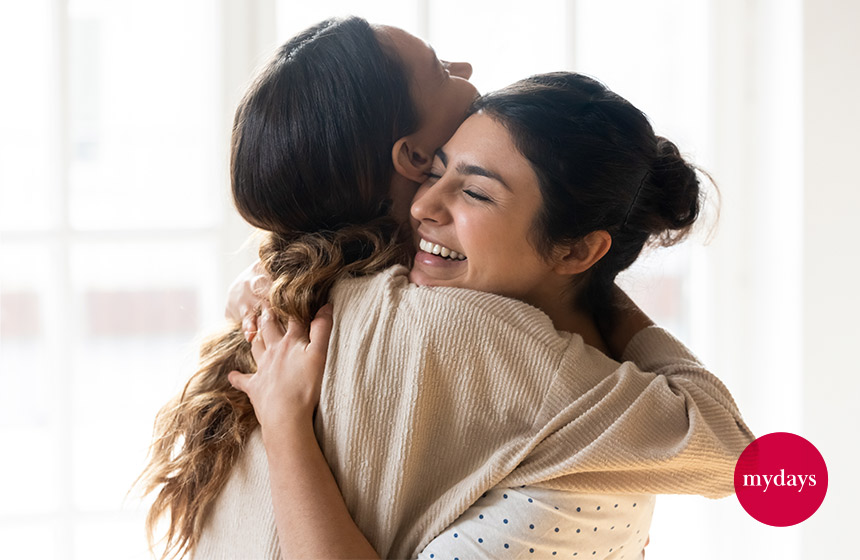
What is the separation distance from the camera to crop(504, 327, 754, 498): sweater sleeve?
0.80 metres

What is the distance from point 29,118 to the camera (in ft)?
5.93

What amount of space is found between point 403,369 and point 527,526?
0.21m

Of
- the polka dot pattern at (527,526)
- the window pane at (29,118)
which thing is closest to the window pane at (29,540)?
the window pane at (29,118)

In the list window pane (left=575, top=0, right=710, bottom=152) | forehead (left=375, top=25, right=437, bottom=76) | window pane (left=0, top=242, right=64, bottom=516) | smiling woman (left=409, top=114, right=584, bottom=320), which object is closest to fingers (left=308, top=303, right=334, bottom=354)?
smiling woman (left=409, top=114, right=584, bottom=320)

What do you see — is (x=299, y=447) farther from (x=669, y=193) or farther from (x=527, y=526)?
(x=669, y=193)

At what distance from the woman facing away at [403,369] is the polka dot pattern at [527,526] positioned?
19 millimetres

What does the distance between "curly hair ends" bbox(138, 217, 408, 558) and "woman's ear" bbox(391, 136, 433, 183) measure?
7 centimetres

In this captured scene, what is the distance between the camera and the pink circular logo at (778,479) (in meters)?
0.90

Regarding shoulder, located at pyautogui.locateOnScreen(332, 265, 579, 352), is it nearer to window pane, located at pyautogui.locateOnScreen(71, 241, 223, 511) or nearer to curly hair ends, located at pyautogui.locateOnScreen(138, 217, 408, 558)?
curly hair ends, located at pyautogui.locateOnScreen(138, 217, 408, 558)

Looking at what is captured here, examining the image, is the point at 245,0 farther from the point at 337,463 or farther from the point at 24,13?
the point at 337,463

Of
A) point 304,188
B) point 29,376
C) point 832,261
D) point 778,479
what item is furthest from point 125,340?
point 832,261

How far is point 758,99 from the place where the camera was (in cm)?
200

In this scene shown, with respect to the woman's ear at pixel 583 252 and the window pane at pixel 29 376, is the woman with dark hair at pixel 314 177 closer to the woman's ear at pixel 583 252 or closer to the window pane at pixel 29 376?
the woman's ear at pixel 583 252

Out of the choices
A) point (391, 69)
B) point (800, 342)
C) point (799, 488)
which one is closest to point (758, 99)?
point (800, 342)
